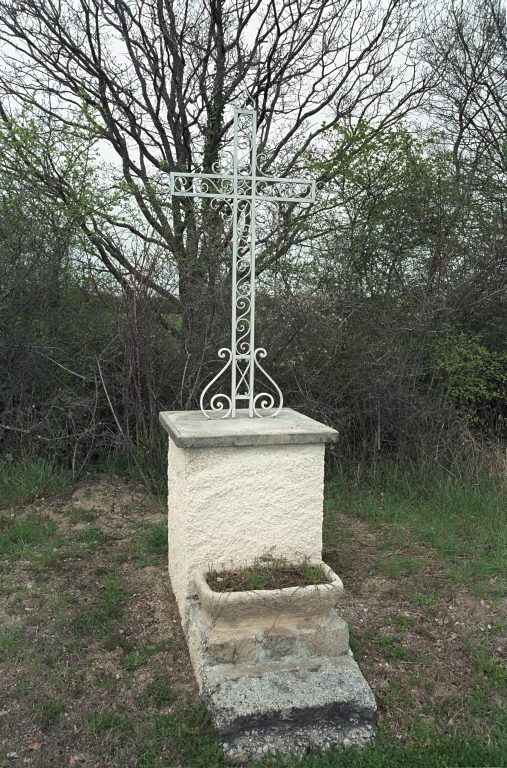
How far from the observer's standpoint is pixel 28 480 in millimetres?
4879

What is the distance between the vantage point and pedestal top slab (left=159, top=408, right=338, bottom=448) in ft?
9.41

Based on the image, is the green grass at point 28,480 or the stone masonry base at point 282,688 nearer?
the stone masonry base at point 282,688

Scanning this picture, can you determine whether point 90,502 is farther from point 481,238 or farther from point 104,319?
point 481,238

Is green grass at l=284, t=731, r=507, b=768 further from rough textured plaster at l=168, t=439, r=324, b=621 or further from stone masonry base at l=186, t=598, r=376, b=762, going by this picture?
rough textured plaster at l=168, t=439, r=324, b=621

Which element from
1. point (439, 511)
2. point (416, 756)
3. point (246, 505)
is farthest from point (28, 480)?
point (416, 756)

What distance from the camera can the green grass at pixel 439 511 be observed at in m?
3.84

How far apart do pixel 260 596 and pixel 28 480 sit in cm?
288

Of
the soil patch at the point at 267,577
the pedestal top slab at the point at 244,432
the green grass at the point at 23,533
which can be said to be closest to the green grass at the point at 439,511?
the soil patch at the point at 267,577

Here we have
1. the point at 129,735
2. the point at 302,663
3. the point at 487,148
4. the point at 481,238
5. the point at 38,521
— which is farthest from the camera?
the point at 487,148

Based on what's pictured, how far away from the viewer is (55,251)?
210 inches

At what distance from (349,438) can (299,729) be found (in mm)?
3598

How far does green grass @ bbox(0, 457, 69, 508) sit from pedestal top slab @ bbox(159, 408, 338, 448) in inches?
77.9

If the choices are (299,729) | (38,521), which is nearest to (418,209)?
(38,521)

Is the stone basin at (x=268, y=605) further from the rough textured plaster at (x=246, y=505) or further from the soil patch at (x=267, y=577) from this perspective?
the rough textured plaster at (x=246, y=505)
